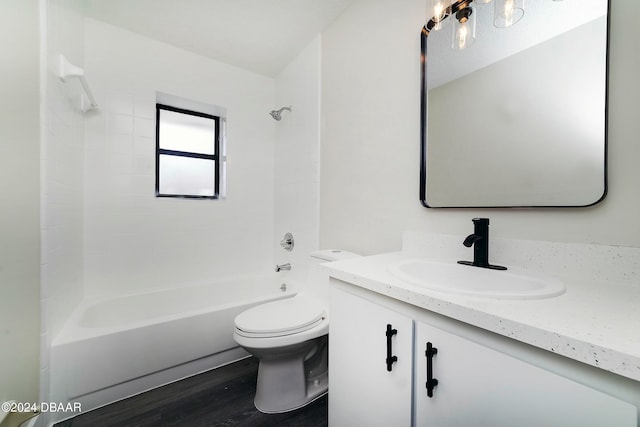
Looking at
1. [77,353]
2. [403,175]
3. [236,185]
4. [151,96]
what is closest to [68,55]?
[151,96]

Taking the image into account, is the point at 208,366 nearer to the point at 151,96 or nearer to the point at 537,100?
the point at 151,96

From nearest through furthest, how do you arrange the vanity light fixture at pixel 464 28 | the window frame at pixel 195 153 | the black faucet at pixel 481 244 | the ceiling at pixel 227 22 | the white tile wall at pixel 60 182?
the black faucet at pixel 481 244, the vanity light fixture at pixel 464 28, the white tile wall at pixel 60 182, the ceiling at pixel 227 22, the window frame at pixel 195 153

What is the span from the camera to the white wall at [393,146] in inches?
29.1

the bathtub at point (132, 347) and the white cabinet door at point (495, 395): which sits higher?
the white cabinet door at point (495, 395)

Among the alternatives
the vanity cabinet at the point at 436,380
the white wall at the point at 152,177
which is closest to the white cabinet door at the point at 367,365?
the vanity cabinet at the point at 436,380

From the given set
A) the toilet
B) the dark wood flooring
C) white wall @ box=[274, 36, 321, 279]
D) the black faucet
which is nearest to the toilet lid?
the toilet

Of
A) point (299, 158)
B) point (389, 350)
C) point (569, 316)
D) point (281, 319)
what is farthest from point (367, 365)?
point (299, 158)

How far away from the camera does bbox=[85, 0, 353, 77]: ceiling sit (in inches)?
66.9

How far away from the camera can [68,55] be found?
59.8 inches

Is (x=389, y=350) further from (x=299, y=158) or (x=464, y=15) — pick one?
(x=299, y=158)

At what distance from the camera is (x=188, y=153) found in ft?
7.90

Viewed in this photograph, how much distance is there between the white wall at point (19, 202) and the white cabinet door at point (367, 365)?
1.30m

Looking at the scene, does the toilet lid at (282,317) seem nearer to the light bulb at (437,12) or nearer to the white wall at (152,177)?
the white wall at (152,177)

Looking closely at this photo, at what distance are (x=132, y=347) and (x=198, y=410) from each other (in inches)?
20.1
